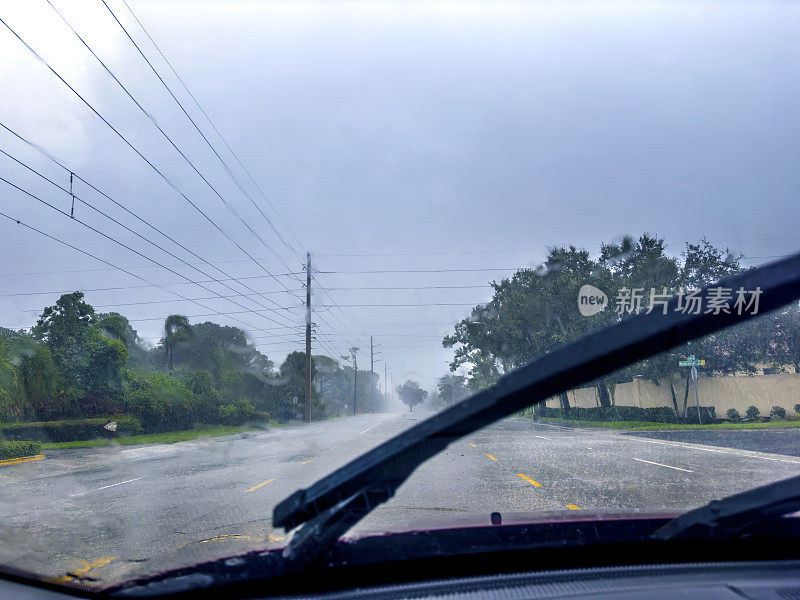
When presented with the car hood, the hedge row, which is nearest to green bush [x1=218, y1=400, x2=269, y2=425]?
the hedge row

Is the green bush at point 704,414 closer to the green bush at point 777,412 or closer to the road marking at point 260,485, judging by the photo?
the green bush at point 777,412

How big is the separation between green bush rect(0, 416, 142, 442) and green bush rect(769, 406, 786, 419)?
3027 centimetres

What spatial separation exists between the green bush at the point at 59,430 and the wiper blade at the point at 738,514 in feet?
85.2

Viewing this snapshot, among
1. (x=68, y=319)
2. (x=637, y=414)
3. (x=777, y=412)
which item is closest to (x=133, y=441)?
(x=68, y=319)

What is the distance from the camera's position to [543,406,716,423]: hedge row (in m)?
28.2

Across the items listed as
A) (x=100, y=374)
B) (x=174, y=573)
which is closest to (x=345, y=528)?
(x=174, y=573)

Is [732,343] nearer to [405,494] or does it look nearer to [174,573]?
[405,494]

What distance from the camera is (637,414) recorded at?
32.5 m

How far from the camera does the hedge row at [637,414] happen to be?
2817cm

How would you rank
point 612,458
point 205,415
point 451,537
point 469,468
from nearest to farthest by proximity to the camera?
point 451,537 < point 469,468 < point 612,458 < point 205,415

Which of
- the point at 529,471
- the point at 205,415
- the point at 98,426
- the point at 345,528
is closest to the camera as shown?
the point at 345,528

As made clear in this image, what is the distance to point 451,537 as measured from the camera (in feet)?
8.53

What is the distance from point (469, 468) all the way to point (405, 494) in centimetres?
346

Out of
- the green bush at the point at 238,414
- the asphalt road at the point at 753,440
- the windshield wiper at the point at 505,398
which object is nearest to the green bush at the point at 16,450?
the windshield wiper at the point at 505,398
